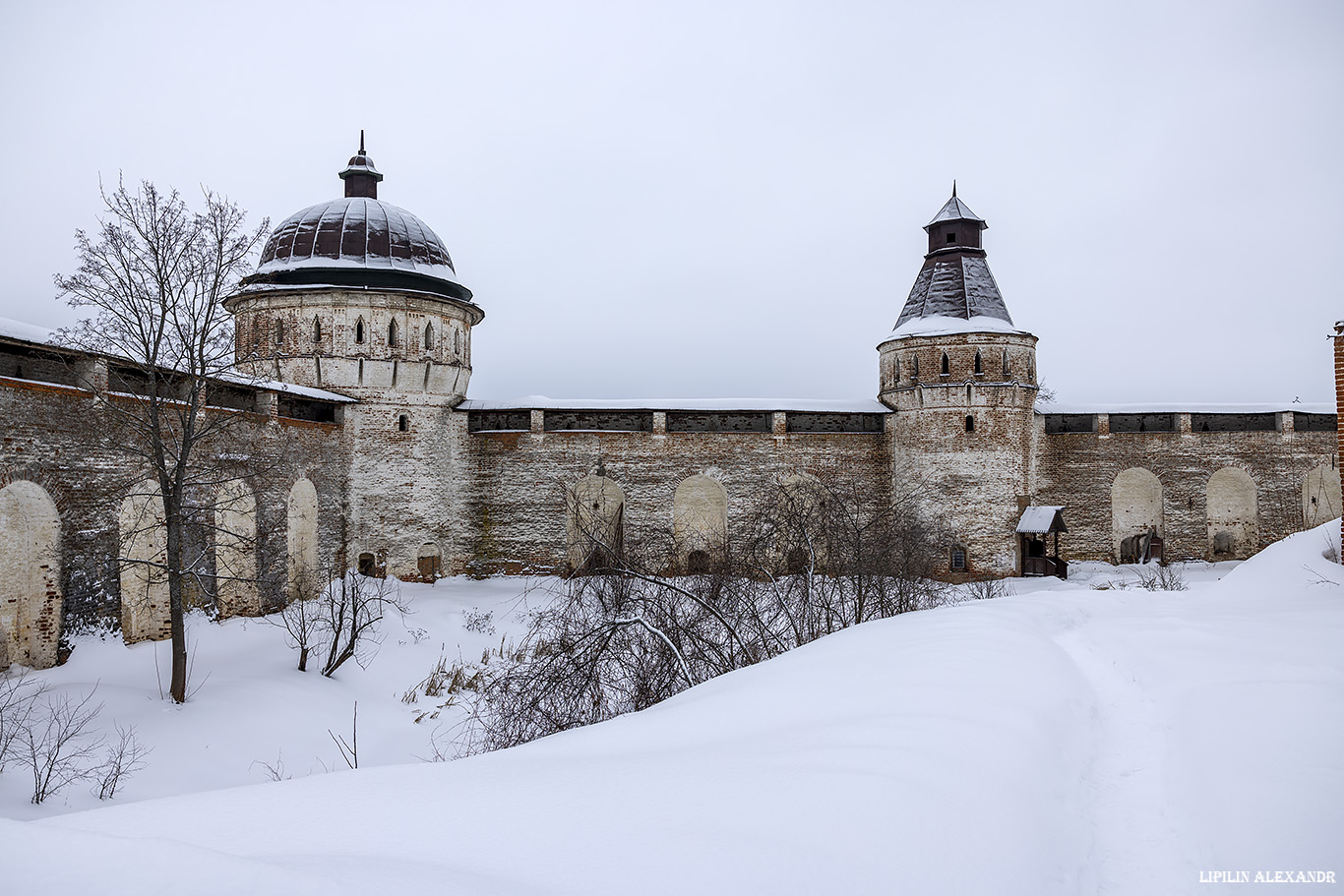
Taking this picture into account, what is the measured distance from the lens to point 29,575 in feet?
32.2

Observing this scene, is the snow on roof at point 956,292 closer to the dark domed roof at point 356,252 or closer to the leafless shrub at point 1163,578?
the leafless shrub at point 1163,578

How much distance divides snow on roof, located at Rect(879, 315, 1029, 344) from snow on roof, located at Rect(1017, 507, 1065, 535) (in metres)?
4.84

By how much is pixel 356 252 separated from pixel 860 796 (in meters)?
19.7

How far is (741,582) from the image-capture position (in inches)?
416

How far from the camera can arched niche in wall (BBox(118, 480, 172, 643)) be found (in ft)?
37.2

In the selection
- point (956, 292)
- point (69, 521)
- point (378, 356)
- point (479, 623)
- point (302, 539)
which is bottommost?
point (479, 623)

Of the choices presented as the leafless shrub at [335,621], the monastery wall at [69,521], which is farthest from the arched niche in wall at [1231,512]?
the monastery wall at [69,521]

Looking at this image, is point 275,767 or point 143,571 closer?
point 275,767

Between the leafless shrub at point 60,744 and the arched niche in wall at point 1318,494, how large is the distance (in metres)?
28.3

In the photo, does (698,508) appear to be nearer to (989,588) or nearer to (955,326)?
(989,588)

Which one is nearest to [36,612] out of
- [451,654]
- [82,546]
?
[82,546]

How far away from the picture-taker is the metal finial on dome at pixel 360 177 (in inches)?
835

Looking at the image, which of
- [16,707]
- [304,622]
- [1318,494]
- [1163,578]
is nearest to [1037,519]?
[1163,578]

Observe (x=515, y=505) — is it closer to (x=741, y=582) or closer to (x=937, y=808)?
(x=741, y=582)
